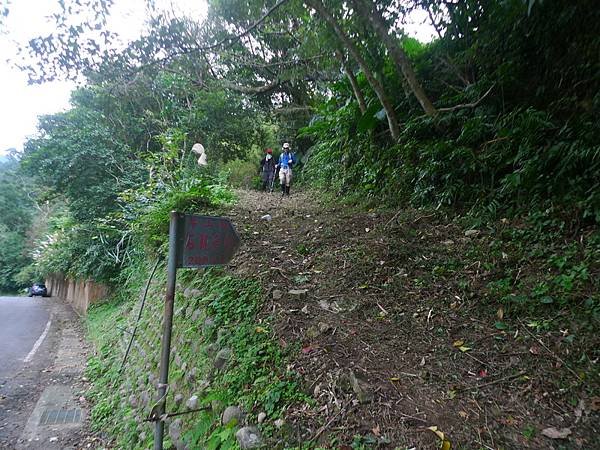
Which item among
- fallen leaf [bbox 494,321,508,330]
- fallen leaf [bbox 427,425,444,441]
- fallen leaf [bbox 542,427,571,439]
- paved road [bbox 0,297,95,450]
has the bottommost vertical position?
paved road [bbox 0,297,95,450]

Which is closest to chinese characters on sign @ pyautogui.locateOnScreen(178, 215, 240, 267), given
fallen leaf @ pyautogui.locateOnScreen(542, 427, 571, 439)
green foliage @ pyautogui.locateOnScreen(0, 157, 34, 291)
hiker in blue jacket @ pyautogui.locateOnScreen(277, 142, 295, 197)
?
fallen leaf @ pyautogui.locateOnScreen(542, 427, 571, 439)

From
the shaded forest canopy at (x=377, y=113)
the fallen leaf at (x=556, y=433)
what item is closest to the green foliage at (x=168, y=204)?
the shaded forest canopy at (x=377, y=113)

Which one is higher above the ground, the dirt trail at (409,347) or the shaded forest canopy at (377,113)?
the shaded forest canopy at (377,113)

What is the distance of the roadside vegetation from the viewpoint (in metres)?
3.18

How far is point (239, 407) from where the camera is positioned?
3.14m

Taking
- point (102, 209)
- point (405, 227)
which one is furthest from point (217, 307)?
point (102, 209)

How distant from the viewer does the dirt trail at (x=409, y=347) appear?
2539mm

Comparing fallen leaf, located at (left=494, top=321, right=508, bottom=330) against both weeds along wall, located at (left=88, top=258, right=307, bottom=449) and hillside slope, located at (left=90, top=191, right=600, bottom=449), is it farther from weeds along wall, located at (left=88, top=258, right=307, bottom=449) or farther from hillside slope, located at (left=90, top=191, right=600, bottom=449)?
weeds along wall, located at (left=88, top=258, right=307, bottom=449)

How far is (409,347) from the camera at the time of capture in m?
3.38

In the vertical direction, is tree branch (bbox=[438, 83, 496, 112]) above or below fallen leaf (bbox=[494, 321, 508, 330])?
above

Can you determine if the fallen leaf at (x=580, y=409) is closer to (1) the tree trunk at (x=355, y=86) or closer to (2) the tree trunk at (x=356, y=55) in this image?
(2) the tree trunk at (x=356, y=55)

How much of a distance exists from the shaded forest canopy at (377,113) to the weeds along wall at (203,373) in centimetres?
260

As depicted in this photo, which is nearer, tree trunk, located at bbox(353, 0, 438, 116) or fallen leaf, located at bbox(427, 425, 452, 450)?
fallen leaf, located at bbox(427, 425, 452, 450)

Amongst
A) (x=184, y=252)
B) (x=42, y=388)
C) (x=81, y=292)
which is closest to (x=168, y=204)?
(x=42, y=388)
